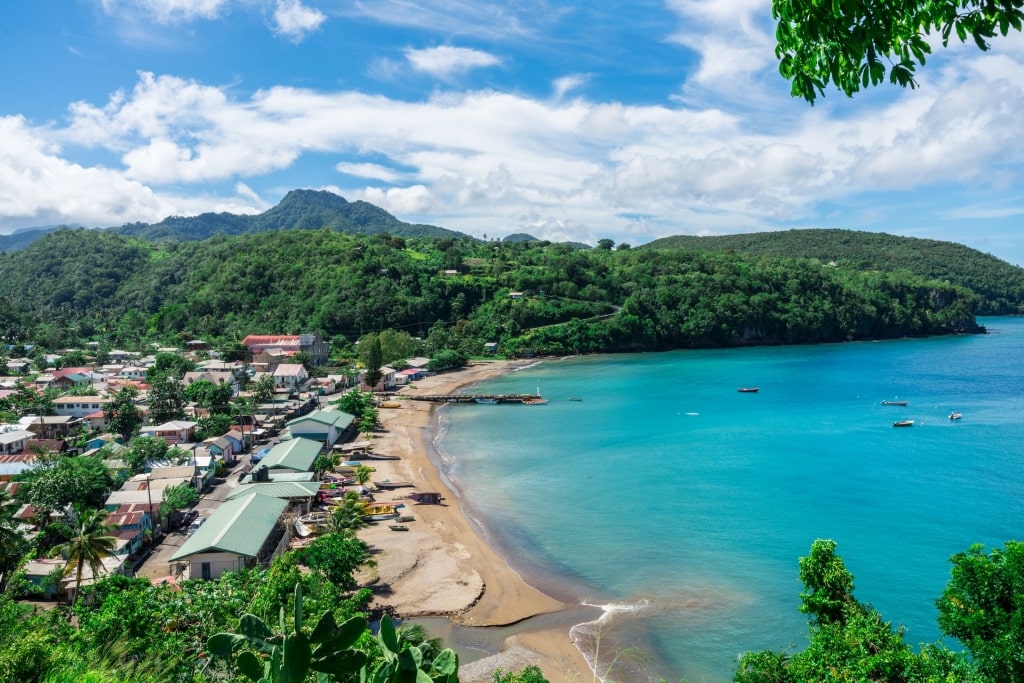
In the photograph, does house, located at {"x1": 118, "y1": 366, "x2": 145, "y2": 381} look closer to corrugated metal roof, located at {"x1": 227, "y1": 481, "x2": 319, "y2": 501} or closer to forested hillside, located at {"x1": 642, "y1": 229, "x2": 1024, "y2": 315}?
corrugated metal roof, located at {"x1": 227, "y1": 481, "x2": 319, "y2": 501}

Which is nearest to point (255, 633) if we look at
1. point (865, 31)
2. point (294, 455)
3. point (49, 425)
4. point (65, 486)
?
point (865, 31)

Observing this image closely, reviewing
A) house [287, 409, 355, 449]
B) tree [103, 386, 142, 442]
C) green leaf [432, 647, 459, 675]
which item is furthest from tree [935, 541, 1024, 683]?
tree [103, 386, 142, 442]

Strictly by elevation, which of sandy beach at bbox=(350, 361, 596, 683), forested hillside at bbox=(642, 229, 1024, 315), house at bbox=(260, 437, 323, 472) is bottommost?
sandy beach at bbox=(350, 361, 596, 683)

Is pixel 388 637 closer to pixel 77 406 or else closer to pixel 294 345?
pixel 77 406

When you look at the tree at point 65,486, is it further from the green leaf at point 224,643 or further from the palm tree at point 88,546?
the green leaf at point 224,643

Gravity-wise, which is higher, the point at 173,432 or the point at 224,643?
the point at 224,643
